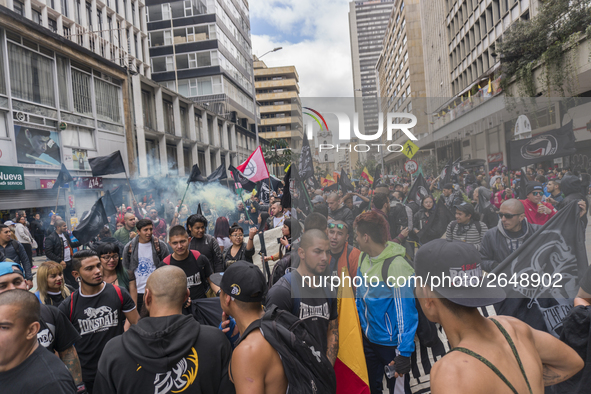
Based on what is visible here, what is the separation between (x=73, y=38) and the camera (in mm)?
26625

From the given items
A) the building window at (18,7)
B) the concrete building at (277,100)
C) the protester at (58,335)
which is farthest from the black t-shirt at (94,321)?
the concrete building at (277,100)

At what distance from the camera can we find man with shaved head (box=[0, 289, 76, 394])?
198cm

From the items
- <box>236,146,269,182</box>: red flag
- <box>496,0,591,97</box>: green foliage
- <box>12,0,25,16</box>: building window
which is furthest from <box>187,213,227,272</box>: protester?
<box>12,0,25,16</box>: building window

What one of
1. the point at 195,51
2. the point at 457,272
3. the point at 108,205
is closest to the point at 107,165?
the point at 108,205

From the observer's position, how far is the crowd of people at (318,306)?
172cm

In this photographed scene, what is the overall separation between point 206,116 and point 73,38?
1333cm

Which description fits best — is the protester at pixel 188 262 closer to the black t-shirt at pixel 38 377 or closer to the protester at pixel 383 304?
the protester at pixel 383 304

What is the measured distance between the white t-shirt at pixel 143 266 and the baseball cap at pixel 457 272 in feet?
13.2

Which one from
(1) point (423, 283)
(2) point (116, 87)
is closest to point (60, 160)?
(2) point (116, 87)

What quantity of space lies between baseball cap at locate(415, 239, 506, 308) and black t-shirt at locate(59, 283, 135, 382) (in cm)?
282

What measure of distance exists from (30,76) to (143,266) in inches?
682

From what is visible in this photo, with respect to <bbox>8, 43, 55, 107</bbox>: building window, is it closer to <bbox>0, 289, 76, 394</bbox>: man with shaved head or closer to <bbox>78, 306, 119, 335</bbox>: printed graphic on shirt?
<bbox>78, 306, 119, 335</bbox>: printed graphic on shirt

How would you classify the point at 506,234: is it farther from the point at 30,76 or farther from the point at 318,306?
the point at 30,76

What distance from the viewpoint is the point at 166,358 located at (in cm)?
202
